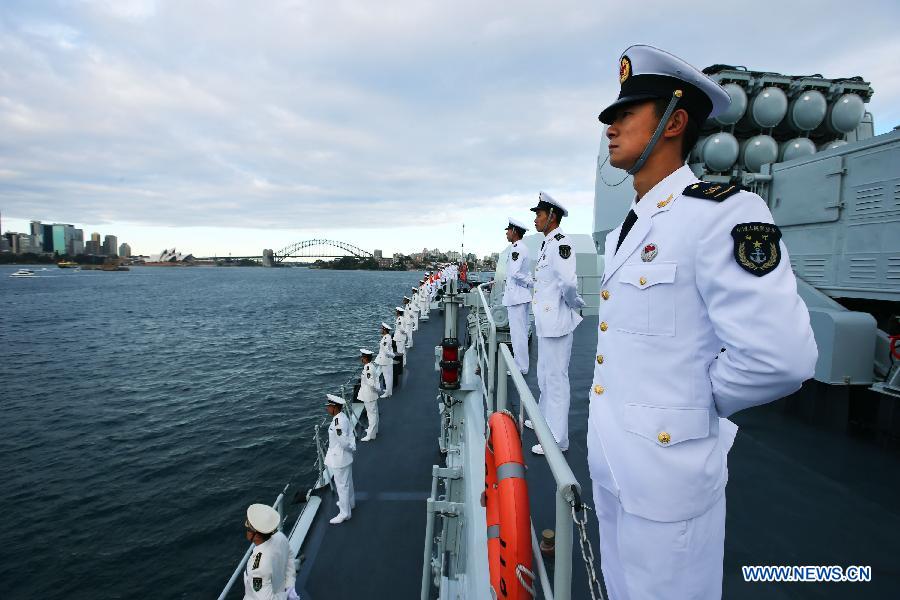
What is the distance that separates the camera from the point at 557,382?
13.7 feet

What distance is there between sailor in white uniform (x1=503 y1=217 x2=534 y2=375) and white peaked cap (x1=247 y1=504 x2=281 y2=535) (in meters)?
3.58

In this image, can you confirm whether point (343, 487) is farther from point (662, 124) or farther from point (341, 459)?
point (662, 124)

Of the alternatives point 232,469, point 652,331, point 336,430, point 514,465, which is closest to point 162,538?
point 232,469

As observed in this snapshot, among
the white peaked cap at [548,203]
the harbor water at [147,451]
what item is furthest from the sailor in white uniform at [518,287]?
the harbor water at [147,451]

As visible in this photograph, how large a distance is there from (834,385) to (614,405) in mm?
5789

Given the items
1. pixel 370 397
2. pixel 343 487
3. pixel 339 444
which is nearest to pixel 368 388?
pixel 370 397

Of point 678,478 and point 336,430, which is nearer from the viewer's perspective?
point 678,478

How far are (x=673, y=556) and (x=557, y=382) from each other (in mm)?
2850

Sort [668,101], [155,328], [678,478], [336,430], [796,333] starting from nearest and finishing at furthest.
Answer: [796,333] < [678,478] < [668,101] < [336,430] < [155,328]

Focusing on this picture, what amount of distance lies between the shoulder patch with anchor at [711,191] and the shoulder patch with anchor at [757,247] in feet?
0.40

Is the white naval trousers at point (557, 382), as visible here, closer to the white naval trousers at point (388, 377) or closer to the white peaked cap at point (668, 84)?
the white peaked cap at point (668, 84)

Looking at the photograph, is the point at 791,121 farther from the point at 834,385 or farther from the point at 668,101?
the point at 668,101

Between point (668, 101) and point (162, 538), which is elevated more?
point (668, 101)

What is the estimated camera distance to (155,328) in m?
40.9
